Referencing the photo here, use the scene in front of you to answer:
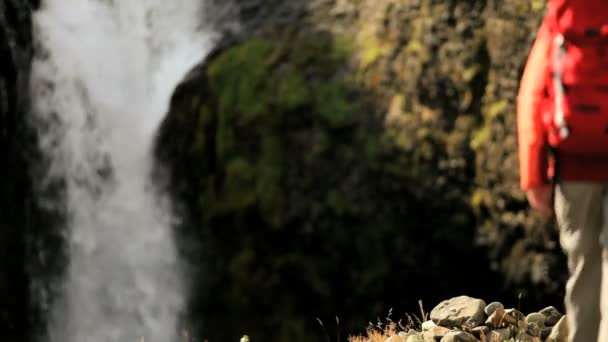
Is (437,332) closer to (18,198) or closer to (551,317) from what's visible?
(551,317)

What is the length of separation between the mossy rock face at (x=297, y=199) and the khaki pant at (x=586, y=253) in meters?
4.67

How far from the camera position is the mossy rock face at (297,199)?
291 inches

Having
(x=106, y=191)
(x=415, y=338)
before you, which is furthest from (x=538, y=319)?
(x=106, y=191)

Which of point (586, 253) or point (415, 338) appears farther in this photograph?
point (415, 338)

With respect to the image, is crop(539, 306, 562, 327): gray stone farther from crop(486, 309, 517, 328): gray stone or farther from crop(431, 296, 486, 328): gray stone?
crop(431, 296, 486, 328): gray stone

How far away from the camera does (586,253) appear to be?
2.41 metres

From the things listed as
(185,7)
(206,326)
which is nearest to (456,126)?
(206,326)

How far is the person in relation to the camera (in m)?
2.28

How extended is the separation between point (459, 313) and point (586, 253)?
1607 millimetres

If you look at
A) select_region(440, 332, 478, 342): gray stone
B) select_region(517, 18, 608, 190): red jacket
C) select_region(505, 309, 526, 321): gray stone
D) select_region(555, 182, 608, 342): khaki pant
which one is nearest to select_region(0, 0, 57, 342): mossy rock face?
select_region(440, 332, 478, 342): gray stone

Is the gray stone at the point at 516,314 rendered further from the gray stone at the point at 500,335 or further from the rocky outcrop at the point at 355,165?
the rocky outcrop at the point at 355,165

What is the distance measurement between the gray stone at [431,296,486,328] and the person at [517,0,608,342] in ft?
4.77

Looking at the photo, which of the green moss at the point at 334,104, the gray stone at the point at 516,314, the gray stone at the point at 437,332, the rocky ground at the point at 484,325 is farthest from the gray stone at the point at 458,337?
the green moss at the point at 334,104

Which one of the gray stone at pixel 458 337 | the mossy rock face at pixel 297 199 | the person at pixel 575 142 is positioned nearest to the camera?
the person at pixel 575 142
